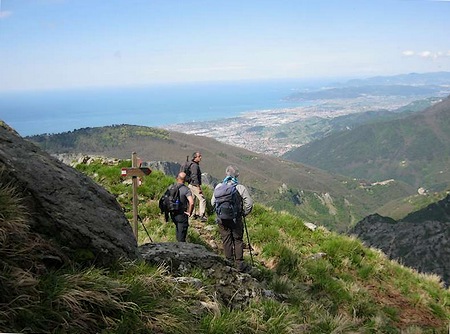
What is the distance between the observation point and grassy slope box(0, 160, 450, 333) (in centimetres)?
353

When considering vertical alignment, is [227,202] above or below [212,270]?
above

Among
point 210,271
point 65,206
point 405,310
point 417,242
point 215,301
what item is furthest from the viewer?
point 417,242

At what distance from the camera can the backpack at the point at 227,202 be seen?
9.14m

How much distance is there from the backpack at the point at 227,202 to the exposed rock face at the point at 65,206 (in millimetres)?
3642

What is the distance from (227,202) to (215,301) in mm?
4128

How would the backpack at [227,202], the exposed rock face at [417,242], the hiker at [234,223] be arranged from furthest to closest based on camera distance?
the exposed rock face at [417,242]
the hiker at [234,223]
the backpack at [227,202]

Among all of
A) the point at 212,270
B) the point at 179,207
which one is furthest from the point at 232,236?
the point at 212,270

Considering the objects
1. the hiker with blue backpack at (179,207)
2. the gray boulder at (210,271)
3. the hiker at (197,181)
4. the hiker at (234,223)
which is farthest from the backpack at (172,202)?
the gray boulder at (210,271)

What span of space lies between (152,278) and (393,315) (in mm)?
7174

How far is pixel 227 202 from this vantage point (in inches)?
360

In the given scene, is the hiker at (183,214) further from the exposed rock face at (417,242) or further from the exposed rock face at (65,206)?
the exposed rock face at (417,242)

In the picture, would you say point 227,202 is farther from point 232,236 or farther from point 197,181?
point 197,181

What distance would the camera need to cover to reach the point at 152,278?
481 centimetres

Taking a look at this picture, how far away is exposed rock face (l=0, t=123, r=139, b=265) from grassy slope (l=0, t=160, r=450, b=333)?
11.3 inches
